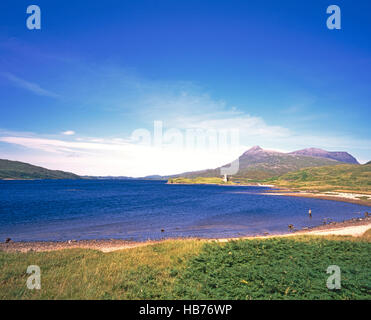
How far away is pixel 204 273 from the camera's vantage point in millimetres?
15211

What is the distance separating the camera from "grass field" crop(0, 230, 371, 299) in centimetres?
1173

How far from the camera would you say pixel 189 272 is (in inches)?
598

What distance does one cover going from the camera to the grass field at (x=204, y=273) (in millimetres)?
11727
